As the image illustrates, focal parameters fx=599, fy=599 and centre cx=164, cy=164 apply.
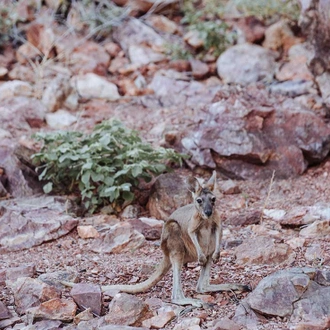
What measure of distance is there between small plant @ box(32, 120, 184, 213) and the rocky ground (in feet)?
0.65

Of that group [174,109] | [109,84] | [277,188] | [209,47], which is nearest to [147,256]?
[277,188]

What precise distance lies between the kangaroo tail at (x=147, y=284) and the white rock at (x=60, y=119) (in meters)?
4.39

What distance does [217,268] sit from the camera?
462 centimetres

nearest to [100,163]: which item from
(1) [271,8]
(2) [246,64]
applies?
(2) [246,64]

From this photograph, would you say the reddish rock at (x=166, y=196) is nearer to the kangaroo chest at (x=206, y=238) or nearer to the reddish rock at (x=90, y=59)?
the kangaroo chest at (x=206, y=238)

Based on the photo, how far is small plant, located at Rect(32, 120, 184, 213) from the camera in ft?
20.1

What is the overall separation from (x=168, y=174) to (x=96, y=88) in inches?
125

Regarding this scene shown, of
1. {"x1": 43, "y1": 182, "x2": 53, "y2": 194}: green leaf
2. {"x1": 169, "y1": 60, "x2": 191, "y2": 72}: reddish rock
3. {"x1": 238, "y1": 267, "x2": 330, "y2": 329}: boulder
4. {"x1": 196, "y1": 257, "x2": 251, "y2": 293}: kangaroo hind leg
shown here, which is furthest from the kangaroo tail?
{"x1": 169, "y1": 60, "x2": 191, "y2": 72}: reddish rock

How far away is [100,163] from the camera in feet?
20.9

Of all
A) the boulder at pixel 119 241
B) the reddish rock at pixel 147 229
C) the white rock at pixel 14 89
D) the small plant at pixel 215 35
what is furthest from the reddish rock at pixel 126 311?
the small plant at pixel 215 35

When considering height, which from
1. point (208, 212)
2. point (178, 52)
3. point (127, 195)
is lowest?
point (127, 195)

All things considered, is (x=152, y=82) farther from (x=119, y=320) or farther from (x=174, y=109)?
(x=119, y=320)

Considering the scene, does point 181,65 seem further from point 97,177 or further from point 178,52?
point 97,177

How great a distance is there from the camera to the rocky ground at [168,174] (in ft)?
12.2
